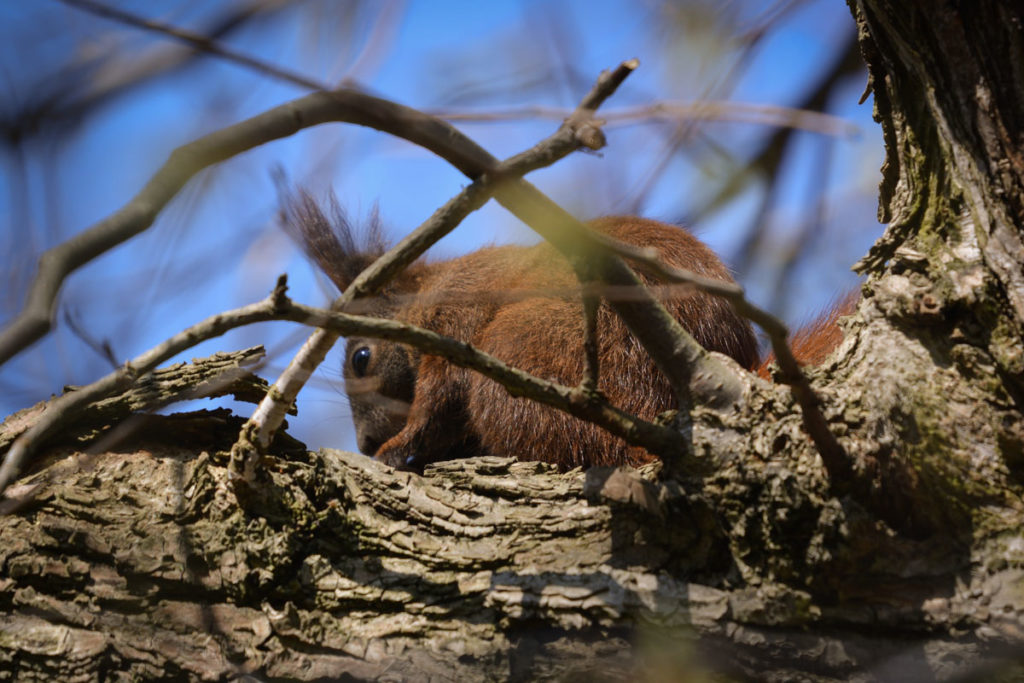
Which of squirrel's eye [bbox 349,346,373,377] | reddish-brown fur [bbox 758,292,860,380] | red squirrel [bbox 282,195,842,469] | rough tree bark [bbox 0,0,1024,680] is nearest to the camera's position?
rough tree bark [bbox 0,0,1024,680]

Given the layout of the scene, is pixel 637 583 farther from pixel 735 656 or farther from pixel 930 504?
pixel 930 504

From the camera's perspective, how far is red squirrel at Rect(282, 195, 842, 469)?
281 cm

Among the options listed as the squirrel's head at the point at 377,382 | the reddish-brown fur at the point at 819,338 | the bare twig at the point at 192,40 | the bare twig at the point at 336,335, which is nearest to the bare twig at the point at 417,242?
the bare twig at the point at 336,335

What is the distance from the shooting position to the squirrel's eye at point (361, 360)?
4.20 meters

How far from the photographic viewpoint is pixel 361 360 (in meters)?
4.23

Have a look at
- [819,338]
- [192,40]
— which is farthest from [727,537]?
[819,338]

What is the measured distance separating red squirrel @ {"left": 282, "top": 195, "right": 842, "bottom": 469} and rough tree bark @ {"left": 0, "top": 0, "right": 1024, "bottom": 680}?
861 millimetres

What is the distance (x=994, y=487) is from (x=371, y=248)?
377cm

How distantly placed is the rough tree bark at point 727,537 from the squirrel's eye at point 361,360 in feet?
7.93

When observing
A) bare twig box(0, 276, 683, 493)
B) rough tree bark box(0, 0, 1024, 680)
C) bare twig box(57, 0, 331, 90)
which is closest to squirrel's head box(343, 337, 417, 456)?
rough tree bark box(0, 0, 1024, 680)

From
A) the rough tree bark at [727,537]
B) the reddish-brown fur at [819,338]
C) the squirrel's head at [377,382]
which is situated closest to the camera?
the rough tree bark at [727,537]

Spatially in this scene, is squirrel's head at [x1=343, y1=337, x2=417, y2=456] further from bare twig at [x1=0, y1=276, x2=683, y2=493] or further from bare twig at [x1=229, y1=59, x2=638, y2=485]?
bare twig at [x1=0, y1=276, x2=683, y2=493]

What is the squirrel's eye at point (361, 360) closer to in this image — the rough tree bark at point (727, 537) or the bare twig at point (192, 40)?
the rough tree bark at point (727, 537)

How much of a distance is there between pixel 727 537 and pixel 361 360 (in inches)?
117
